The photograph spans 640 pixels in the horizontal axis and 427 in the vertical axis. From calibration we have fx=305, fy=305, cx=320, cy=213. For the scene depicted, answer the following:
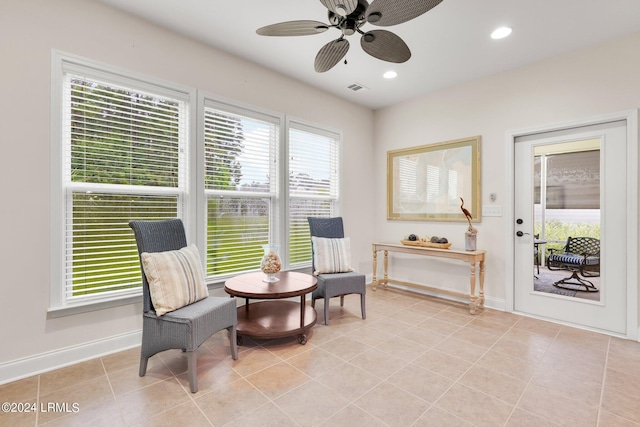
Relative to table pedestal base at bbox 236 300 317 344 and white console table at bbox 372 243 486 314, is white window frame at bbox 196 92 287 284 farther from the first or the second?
white console table at bbox 372 243 486 314

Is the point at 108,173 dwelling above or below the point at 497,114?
below

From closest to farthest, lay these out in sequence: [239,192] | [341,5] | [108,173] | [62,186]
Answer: [341,5] → [62,186] → [108,173] → [239,192]

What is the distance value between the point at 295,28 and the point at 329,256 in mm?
2237

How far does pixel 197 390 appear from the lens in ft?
6.56

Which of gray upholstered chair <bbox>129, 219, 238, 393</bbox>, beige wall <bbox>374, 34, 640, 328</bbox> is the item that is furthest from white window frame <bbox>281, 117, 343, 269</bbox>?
gray upholstered chair <bbox>129, 219, 238, 393</bbox>

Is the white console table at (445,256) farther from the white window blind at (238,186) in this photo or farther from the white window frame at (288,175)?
the white window blind at (238,186)

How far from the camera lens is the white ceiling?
250 centimetres

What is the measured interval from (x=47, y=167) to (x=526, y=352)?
4067 mm

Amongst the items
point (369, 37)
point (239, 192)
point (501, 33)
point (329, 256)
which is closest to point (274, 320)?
point (329, 256)

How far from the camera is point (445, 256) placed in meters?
3.80

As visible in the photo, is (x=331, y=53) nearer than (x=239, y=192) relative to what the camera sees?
Yes

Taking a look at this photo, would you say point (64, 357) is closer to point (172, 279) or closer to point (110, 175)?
point (172, 279)

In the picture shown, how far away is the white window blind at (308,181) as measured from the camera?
396cm

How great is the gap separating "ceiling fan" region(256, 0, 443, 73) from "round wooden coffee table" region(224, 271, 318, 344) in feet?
6.19
